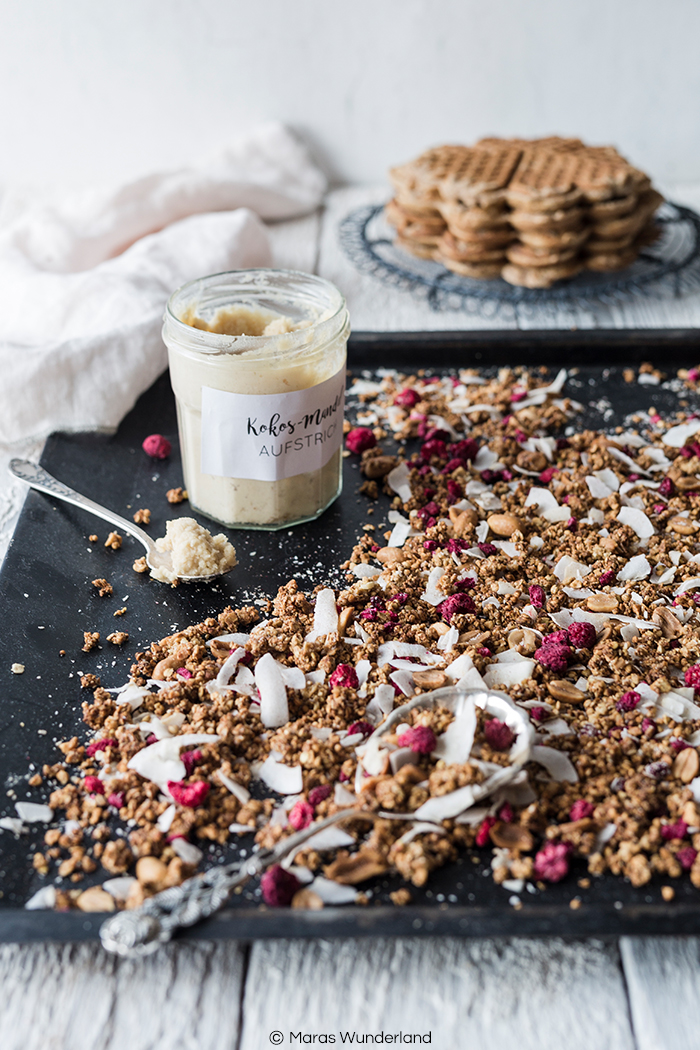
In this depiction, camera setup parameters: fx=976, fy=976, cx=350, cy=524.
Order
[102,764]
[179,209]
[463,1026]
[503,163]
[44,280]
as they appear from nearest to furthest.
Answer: [463,1026], [102,764], [44,280], [503,163], [179,209]

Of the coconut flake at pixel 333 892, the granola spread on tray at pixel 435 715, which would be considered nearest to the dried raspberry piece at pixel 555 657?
the granola spread on tray at pixel 435 715

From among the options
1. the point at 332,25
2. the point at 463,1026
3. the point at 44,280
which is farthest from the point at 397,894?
the point at 332,25

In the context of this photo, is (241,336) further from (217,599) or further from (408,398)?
(408,398)

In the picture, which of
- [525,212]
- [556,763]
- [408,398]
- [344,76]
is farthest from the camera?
[344,76]

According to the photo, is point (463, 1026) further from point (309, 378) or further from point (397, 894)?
point (309, 378)

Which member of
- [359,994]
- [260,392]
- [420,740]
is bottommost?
[359,994]

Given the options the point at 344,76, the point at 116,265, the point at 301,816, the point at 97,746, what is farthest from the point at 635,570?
the point at 344,76

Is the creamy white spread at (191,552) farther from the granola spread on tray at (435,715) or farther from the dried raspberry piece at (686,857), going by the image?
the dried raspberry piece at (686,857)
